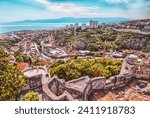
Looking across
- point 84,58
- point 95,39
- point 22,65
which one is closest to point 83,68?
point 84,58

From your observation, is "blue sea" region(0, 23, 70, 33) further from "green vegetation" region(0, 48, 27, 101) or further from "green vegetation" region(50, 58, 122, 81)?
"green vegetation" region(50, 58, 122, 81)

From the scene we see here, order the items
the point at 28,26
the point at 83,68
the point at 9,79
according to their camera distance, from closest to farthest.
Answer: the point at 9,79, the point at 28,26, the point at 83,68

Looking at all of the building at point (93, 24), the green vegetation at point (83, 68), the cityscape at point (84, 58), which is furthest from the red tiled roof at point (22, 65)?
the building at point (93, 24)

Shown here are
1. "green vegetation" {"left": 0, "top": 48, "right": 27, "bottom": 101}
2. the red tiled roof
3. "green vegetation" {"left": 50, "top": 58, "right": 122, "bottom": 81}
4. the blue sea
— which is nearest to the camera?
"green vegetation" {"left": 0, "top": 48, "right": 27, "bottom": 101}

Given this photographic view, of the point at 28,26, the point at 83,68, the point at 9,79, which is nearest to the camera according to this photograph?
the point at 9,79

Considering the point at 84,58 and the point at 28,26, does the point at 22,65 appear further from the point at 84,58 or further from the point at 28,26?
the point at 84,58

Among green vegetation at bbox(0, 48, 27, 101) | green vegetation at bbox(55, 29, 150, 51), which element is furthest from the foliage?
green vegetation at bbox(55, 29, 150, 51)

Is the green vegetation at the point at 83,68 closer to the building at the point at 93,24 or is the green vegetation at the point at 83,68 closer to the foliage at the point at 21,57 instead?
the foliage at the point at 21,57

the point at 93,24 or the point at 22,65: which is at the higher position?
the point at 93,24
